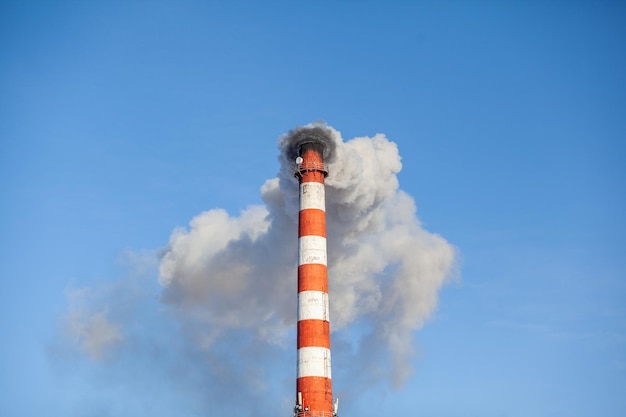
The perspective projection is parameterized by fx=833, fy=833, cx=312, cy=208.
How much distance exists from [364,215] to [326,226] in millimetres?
3101

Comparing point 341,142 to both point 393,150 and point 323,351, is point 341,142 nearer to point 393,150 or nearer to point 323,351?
point 393,150

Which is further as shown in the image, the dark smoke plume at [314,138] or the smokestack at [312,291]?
the dark smoke plume at [314,138]

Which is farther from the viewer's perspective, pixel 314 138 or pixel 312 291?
pixel 314 138

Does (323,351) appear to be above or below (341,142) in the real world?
below

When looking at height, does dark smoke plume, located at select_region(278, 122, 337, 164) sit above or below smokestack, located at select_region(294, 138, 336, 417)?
above

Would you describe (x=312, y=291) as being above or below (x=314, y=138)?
below

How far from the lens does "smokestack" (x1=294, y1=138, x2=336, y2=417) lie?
54.3 m

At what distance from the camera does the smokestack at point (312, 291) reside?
5434 cm

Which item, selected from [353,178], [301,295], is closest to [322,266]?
[301,295]

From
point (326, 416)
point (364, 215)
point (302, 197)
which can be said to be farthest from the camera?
point (364, 215)

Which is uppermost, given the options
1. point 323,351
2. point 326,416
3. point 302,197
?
point 302,197

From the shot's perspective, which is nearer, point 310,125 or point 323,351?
point 323,351

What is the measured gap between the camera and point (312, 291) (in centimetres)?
5628

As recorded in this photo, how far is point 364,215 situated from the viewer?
6431 centimetres
